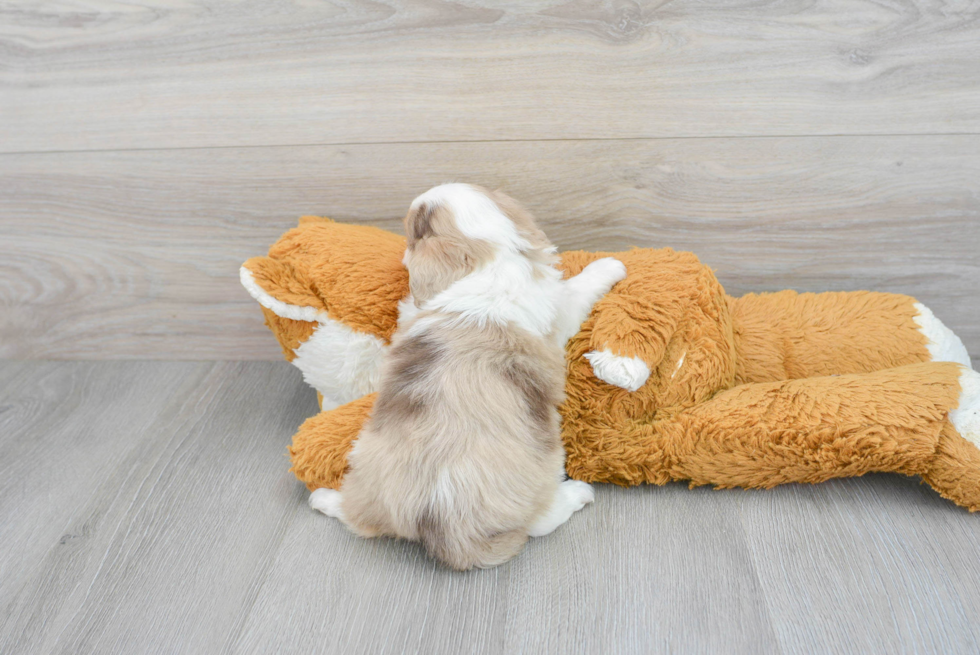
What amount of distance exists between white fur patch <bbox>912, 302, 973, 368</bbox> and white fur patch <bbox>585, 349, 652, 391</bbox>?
61 cm

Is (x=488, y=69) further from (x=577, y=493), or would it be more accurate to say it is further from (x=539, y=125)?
(x=577, y=493)

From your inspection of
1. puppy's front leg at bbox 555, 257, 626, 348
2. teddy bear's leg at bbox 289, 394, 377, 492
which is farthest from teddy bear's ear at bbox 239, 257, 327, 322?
puppy's front leg at bbox 555, 257, 626, 348

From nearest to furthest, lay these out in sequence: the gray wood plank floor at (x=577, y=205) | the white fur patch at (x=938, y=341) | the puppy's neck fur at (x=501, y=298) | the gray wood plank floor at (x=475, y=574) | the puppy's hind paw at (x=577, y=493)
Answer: the gray wood plank floor at (x=475, y=574)
the puppy's neck fur at (x=501, y=298)
the puppy's hind paw at (x=577, y=493)
the white fur patch at (x=938, y=341)
the gray wood plank floor at (x=577, y=205)

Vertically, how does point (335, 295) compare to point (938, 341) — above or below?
above

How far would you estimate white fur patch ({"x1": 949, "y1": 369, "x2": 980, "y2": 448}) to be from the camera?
113 centimetres

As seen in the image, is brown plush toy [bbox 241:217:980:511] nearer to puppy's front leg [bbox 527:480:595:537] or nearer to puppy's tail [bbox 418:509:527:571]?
puppy's front leg [bbox 527:480:595:537]

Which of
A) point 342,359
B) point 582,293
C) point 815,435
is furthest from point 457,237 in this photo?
point 815,435

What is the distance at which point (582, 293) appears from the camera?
49.4 inches

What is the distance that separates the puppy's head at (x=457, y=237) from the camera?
114 centimetres

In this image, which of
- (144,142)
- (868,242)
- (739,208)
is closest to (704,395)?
(739,208)

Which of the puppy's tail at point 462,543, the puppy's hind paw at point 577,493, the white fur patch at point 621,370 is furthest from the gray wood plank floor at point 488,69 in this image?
the puppy's tail at point 462,543

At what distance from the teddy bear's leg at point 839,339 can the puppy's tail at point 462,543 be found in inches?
23.2

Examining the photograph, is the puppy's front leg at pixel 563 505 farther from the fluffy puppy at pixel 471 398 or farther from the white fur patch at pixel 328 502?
the white fur patch at pixel 328 502

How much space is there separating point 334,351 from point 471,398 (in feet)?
1.35
